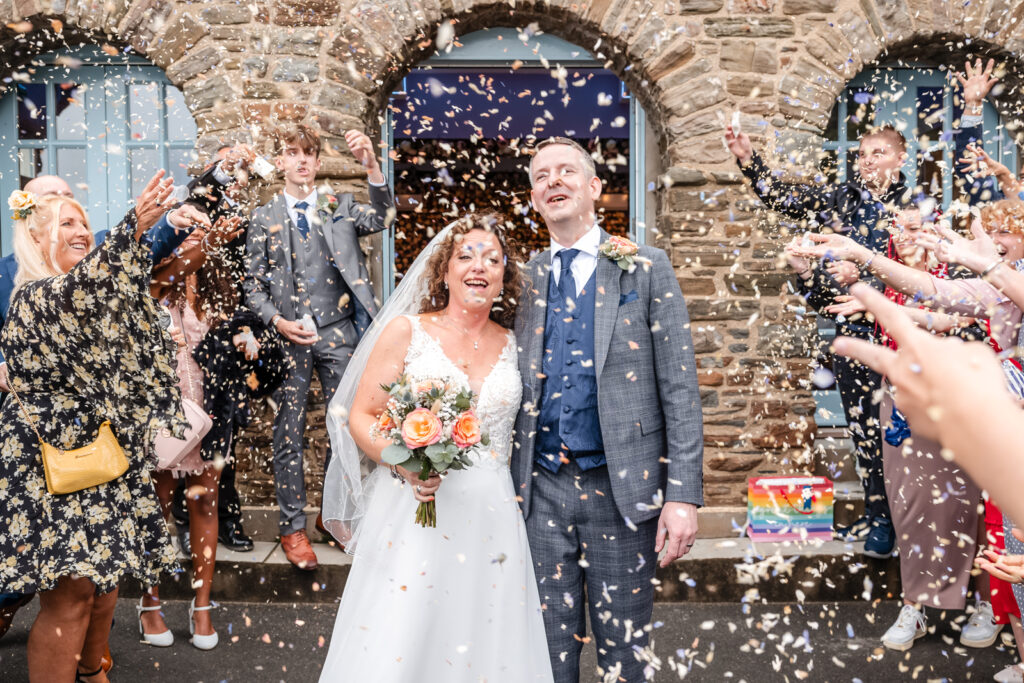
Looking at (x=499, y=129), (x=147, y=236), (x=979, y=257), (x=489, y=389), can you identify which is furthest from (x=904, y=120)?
(x=147, y=236)

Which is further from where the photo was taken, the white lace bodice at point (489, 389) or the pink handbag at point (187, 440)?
the pink handbag at point (187, 440)

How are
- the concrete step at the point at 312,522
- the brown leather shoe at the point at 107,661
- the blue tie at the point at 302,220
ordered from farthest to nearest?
the concrete step at the point at 312,522
the blue tie at the point at 302,220
the brown leather shoe at the point at 107,661

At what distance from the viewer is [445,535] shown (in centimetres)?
271

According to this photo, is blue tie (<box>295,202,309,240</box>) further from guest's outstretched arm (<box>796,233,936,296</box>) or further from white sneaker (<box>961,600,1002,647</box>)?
white sneaker (<box>961,600,1002,647</box>)

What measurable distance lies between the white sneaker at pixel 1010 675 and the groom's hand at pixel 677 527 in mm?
1970

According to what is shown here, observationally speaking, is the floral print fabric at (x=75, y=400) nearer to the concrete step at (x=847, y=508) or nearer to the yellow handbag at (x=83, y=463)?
the yellow handbag at (x=83, y=463)

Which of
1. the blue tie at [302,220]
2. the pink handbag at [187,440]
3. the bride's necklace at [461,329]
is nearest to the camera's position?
the bride's necklace at [461,329]

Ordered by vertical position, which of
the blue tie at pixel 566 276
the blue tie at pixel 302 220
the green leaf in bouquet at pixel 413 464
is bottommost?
the green leaf in bouquet at pixel 413 464

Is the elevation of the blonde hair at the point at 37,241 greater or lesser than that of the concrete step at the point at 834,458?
greater

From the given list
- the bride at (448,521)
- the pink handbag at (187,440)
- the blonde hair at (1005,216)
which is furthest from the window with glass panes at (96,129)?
the blonde hair at (1005,216)

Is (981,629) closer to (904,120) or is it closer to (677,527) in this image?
(677,527)

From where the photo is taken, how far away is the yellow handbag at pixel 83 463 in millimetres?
2865

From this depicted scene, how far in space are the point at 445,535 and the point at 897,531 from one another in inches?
102

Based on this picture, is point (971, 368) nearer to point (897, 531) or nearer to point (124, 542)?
point (124, 542)
